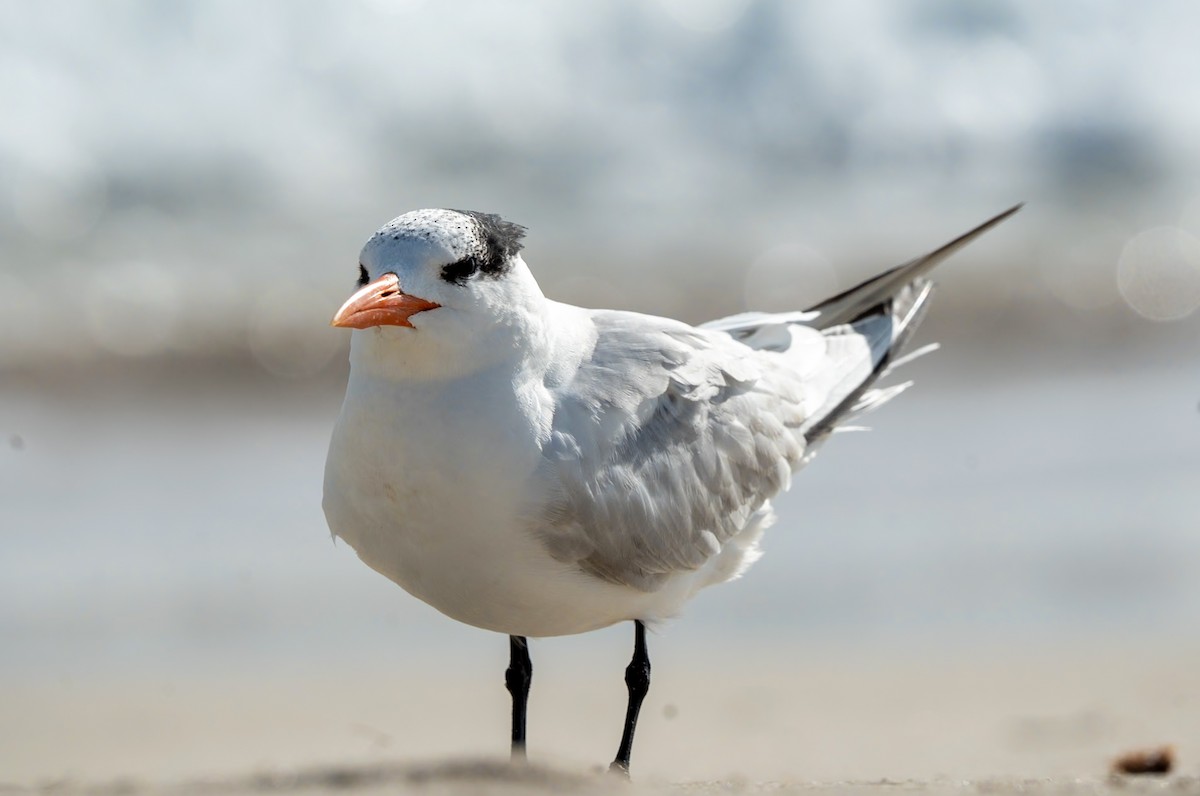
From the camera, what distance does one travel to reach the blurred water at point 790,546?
20.7 ft

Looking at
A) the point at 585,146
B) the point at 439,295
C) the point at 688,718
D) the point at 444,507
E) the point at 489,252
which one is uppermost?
the point at 585,146

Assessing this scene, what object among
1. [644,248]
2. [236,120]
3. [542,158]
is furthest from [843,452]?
[236,120]

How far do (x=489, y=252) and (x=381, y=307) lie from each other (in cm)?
36

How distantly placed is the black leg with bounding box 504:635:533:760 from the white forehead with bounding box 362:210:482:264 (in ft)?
4.66

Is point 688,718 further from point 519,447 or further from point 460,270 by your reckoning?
point 460,270

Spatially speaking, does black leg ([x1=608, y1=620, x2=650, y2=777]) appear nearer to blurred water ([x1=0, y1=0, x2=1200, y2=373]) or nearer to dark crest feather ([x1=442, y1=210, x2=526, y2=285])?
dark crest feather ([x1=442, y1=210, x2=526, y2=285])

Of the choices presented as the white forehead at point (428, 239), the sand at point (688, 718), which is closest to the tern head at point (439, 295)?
the white forehead at point (428, 239)

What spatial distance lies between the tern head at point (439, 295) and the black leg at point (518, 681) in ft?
3.87

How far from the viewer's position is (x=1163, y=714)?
5.26 m

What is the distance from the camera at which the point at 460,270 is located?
3.61 metres

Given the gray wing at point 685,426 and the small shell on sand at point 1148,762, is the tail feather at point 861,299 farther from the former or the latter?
the small shell on sand at point 1148,762

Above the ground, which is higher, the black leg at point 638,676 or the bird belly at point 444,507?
the bird belly at point 444,507

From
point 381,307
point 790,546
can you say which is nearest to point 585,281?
point 790,546

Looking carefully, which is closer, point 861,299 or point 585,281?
point 861,299
